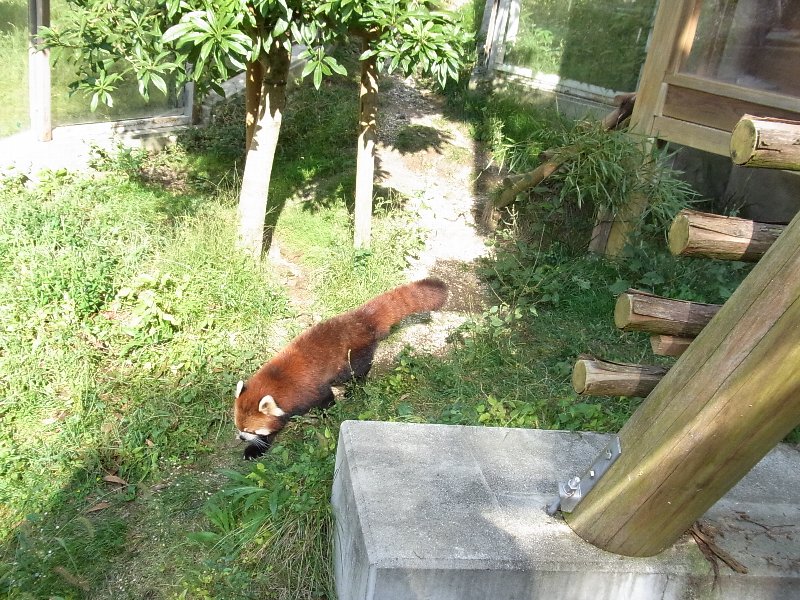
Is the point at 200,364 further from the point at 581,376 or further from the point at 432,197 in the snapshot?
the point at 432,197

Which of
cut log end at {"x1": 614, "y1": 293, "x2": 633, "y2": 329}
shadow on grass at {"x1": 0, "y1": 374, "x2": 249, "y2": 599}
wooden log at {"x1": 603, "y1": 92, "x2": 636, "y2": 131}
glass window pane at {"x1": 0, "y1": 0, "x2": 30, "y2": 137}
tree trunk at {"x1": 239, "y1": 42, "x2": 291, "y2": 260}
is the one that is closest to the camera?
cut log end at {"x1": 614, "y1": 293, "x2": 633, "y2": 329}

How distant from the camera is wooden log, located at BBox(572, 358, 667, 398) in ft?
6.84

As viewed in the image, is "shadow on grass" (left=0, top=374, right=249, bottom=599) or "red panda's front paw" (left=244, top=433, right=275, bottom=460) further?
"red panda's front paw" (left=244, top=433, right=275, bottom=460)

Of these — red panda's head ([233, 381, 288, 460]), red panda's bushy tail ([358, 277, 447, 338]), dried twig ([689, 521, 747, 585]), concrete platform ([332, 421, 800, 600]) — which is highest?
dried twig ([689, 521, 747, 585])

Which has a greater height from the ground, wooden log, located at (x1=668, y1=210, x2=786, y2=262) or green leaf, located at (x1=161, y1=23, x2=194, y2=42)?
green leaf, located at (x1=161, y1=23, x2=194, y2=42)

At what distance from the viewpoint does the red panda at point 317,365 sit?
3.77m

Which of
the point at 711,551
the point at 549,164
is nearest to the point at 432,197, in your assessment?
the point at 549,164

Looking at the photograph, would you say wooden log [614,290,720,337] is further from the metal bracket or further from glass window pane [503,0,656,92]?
glass window pane [503,0,656,92]

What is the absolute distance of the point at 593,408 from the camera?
3.57 meters

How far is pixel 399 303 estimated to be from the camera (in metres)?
4.36

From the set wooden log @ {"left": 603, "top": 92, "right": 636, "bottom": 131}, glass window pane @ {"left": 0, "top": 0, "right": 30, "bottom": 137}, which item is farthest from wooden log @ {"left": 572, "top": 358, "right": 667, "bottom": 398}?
glass window pane @ {"left": 0, "top": 0, "right": 30, "bottom": 137}

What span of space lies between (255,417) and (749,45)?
162 inches

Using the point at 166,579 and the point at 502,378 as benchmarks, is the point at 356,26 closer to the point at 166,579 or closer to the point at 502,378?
the point at 502,378

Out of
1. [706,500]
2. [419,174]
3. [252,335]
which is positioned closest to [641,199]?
[419,174]
